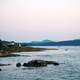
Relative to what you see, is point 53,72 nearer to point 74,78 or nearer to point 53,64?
point 74,78

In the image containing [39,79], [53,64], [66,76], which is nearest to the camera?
[39,79]

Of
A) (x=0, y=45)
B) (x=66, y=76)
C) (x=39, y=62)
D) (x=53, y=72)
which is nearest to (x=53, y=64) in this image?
(x=39, y=62)

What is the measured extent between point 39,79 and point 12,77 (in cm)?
399

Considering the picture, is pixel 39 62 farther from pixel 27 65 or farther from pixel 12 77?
pixel 12 77

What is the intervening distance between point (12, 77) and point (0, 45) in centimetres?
7972

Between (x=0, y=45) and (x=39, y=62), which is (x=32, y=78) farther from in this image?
(x=0, y=45)

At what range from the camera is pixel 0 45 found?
119 metres

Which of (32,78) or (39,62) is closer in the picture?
(32,78)

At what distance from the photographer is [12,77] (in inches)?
1576

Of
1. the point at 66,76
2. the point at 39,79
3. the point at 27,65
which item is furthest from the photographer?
the point at 27,65

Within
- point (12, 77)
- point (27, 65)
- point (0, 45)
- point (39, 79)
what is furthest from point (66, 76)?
point (0, 45)

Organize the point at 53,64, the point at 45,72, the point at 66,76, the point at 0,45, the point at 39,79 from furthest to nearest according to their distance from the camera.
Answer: the point at 0,45
the point at 53,64
the point at 45,72
the point at 66,76
the point at 39,79

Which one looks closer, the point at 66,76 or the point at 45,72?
the point at 66,76

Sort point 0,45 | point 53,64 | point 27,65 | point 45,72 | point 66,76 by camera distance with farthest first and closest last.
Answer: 1. point 0,45
2. point 53,64
3. point 27,65
4. point 45,72
5. point 66,76
